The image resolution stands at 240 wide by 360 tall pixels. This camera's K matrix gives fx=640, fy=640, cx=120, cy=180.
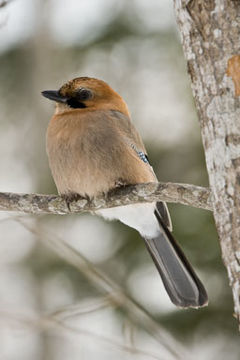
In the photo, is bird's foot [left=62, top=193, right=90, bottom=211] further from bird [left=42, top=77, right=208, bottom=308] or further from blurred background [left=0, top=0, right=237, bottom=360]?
blurred background [left=0, top=0, right=237, bottom=360]

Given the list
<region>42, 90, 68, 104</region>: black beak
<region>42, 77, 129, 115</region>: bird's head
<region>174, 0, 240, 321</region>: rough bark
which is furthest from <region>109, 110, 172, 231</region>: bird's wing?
<region>174, 0, 240, 321</region>: rough bark


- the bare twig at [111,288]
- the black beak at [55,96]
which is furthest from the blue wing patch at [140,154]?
the bare twig at [111,288]

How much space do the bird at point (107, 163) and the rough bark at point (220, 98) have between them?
162cm

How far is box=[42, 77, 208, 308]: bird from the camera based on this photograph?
438 cm

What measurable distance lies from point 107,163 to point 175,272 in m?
0.95

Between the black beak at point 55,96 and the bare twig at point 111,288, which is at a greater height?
the black beak at point 55,96

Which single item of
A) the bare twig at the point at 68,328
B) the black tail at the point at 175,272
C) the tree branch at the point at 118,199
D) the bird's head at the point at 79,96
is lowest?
the black tail at the point at 175,272

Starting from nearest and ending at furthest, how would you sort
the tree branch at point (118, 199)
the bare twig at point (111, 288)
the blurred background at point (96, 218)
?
1. the bare twig at point (111, 288)
2. the tree branch at point (118, 199)
3. the blurred background at point (96, 218)

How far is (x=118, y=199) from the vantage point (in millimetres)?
4098

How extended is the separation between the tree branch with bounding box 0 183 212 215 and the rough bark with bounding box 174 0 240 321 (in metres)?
0.61

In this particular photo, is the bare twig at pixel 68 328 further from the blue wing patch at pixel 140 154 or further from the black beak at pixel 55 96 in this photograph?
the black beak at pixel 55 96

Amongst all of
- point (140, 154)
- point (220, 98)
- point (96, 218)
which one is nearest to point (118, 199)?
point (140, 154)

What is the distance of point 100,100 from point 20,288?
3573 millimetres

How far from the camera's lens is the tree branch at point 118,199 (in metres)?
3.40
